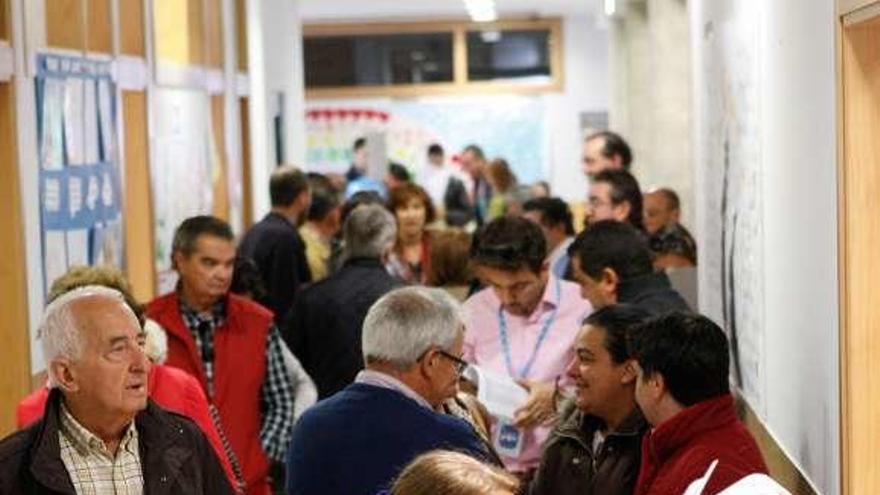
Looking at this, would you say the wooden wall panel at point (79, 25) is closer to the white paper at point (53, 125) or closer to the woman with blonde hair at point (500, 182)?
the white paper at point (53, 125)

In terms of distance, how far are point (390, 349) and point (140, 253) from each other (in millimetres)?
4854

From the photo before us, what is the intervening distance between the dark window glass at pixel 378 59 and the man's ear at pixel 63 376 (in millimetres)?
20454

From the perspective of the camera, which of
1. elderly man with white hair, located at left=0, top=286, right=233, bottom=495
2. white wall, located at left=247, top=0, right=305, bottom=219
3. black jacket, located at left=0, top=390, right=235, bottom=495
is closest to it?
black jacket, located at left=0, top=390, right=235, bottom=495

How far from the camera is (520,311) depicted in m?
5.98

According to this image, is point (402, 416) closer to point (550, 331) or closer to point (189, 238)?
point (550, 331)

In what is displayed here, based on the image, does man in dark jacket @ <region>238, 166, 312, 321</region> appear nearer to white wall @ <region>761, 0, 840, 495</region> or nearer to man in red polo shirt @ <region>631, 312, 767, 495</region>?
white wall @ <region>761, 0, 840, 495</region>

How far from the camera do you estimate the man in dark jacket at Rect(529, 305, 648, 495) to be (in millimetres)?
4406

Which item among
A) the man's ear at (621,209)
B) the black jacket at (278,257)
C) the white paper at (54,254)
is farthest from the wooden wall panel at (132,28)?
the man's ear at (621,209)

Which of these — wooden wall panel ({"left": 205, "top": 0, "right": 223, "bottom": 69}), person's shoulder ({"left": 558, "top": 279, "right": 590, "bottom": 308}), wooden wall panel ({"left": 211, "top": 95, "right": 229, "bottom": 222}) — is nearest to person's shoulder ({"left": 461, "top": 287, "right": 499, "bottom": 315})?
person's shoulder ({"left": 558, "top": 279, "right": 590, "bottom": 308})

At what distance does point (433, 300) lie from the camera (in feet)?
14.8

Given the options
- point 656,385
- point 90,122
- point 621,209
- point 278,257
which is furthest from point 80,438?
point 278,257

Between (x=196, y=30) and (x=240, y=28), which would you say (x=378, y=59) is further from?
(x=196, y=30)

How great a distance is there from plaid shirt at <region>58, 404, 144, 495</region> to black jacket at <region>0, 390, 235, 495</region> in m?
0.03

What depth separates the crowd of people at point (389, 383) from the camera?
3.78 metres
